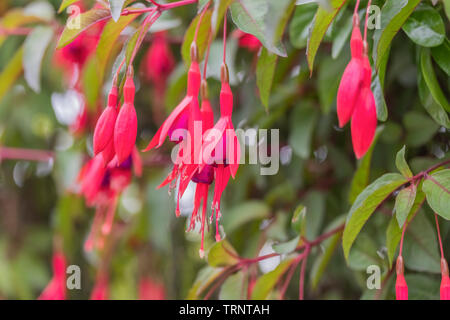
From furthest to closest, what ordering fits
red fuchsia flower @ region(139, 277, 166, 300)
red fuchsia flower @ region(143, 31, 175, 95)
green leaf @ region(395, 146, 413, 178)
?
1. red fuchsia flower @ region(139, 277, 166, 300)
2. red fuchsia flower @ region(143, 31, 175, 95)
3. green leaf @ region(395, 146, 413, 178)

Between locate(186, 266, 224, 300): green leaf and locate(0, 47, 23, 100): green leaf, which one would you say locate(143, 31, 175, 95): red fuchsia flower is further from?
locate(186, 266, 224, 300): green leaf

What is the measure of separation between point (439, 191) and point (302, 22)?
349 millimetres

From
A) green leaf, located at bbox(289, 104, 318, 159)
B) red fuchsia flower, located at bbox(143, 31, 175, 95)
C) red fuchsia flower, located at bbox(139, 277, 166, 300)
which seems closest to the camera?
green leaf, located at bbox(289, 104, 318, 159)

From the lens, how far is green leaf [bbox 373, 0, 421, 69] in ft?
1.73

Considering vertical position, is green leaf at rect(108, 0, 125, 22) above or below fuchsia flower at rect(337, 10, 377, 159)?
above

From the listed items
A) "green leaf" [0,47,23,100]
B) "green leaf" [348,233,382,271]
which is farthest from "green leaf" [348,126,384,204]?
"green leaf" [0,47,23,100]

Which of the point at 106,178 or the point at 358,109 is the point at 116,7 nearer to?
the point at 358,109

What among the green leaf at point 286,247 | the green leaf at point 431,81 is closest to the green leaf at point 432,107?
the green leaf at point 431,81

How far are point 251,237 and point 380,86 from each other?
586 millimetres

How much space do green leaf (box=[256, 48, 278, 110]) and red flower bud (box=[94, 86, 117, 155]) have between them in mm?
193

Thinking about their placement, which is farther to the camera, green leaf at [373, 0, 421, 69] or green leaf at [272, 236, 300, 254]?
green leaf at [272, 236, 300, 254]

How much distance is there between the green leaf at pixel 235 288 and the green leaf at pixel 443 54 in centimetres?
37

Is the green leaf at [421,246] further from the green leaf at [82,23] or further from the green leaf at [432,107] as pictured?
the green leaf at [82,23]
